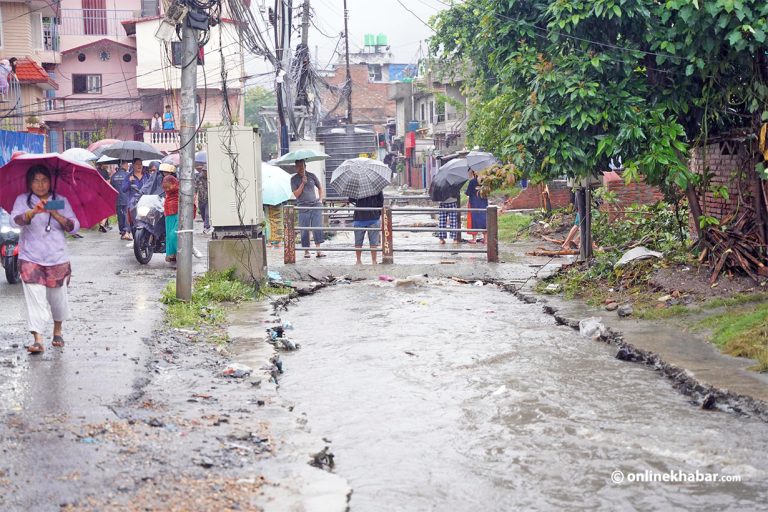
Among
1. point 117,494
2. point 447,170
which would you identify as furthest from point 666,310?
point 447,170

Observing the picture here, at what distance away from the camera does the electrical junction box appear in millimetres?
14094

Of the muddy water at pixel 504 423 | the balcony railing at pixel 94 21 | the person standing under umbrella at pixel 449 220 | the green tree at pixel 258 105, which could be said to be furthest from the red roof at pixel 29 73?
the green tree at pixel 258 105

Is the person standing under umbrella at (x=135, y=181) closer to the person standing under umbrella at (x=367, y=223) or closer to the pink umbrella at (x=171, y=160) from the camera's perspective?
the pink umbrella at (x=171, y=160)

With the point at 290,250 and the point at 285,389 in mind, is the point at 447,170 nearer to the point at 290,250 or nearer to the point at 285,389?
the point at 290,250

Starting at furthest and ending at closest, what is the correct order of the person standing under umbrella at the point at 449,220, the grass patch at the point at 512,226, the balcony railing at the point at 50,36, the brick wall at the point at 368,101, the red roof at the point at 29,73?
1. the brick wall at the point at 368,101
2. the balcony railing at the point at 50,36
3. the red roof at the point at 29,73
4. the grass patch at the point at 512,226
5. the person standing under umbrella at the point at 449,220

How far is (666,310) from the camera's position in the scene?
37.3ft

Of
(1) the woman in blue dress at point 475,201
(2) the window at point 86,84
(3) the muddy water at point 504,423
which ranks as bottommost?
(3) the muddy water at point 504,423

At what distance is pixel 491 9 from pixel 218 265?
551 centimetres

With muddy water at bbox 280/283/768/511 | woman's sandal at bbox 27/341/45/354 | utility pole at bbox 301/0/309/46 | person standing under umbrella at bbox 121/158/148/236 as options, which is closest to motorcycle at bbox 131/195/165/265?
person standing under umbrella at bbox 121/158/148/236

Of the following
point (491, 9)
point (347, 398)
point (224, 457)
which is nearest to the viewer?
point (224, 457)

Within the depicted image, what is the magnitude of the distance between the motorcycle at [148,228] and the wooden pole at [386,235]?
398 cm

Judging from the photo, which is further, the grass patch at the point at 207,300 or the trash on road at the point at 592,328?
the grass patch at the point at 207,300

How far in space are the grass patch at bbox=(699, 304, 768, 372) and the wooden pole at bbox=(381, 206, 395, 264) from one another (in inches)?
299

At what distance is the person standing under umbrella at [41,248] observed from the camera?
336 inches
